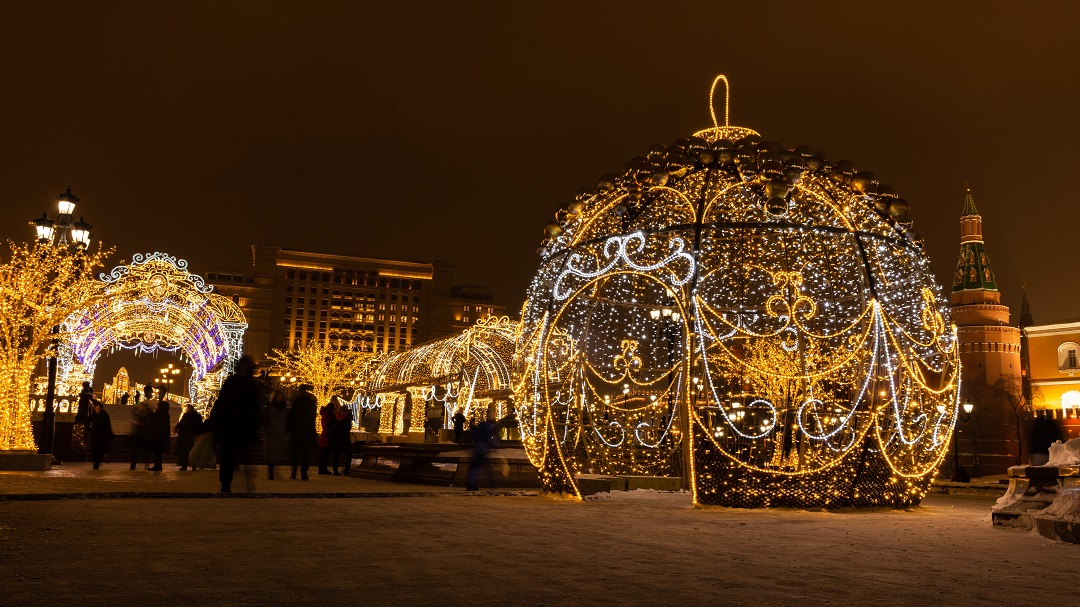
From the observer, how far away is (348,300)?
123m

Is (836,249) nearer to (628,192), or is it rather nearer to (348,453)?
(628,192)

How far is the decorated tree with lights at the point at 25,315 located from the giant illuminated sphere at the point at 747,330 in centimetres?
931

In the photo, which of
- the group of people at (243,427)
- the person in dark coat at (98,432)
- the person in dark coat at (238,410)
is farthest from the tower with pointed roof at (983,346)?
the person in dark coat at (238,410)

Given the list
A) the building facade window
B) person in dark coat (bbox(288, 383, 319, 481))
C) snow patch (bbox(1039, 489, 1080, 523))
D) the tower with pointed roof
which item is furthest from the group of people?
the building facade window

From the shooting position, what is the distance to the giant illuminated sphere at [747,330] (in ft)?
31.4

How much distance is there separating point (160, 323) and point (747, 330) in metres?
20.4

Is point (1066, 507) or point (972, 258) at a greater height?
point (972, 258)

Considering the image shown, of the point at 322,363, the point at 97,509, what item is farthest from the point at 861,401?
the point at 322,363

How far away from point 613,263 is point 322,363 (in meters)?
40.4

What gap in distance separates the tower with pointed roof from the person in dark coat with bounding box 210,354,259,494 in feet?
163

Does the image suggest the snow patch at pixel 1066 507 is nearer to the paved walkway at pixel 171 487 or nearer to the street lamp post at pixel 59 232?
the paved walkway at pixel 171 487

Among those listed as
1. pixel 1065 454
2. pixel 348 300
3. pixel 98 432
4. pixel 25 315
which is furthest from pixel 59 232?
pixel 348 300

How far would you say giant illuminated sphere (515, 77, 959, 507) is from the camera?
9578 millimetres

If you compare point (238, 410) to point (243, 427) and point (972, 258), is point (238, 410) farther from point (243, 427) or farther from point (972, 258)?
point (972, 258)
